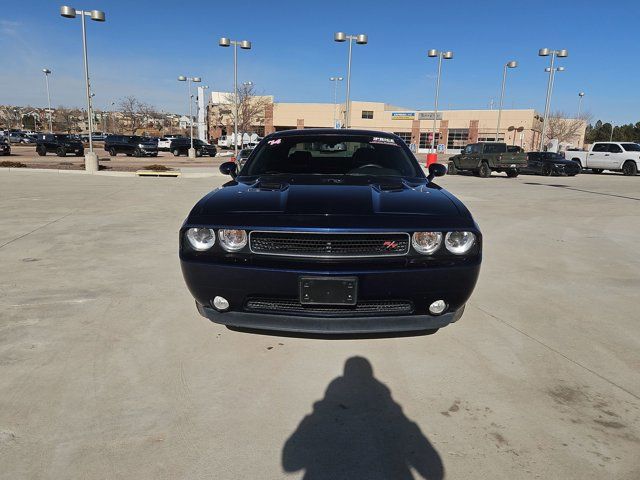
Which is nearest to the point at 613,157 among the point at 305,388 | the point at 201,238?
the point at 305,388

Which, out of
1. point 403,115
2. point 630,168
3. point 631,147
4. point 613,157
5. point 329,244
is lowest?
point 329,244

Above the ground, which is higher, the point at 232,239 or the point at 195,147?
the point at 195,147

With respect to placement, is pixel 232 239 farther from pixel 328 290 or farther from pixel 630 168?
pixel 630 168

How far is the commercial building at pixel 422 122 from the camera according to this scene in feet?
217

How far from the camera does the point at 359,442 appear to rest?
2.25 meters

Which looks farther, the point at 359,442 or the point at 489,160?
the point at 489,160

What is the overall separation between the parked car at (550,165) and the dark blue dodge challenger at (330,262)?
910 inches

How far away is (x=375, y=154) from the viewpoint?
14.1 ft

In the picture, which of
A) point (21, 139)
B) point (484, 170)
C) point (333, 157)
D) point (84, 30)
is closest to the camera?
point (333, 157)

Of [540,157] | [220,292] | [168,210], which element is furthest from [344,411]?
[540,157]

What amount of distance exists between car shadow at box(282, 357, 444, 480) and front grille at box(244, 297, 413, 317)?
0.47 meters

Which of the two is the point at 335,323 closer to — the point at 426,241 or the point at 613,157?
the point at 426,241

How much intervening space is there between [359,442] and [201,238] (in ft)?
5.10

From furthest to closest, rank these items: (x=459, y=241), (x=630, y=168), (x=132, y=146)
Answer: (x=132, y=146), (x=630, y=168), (x=459, y=241)
